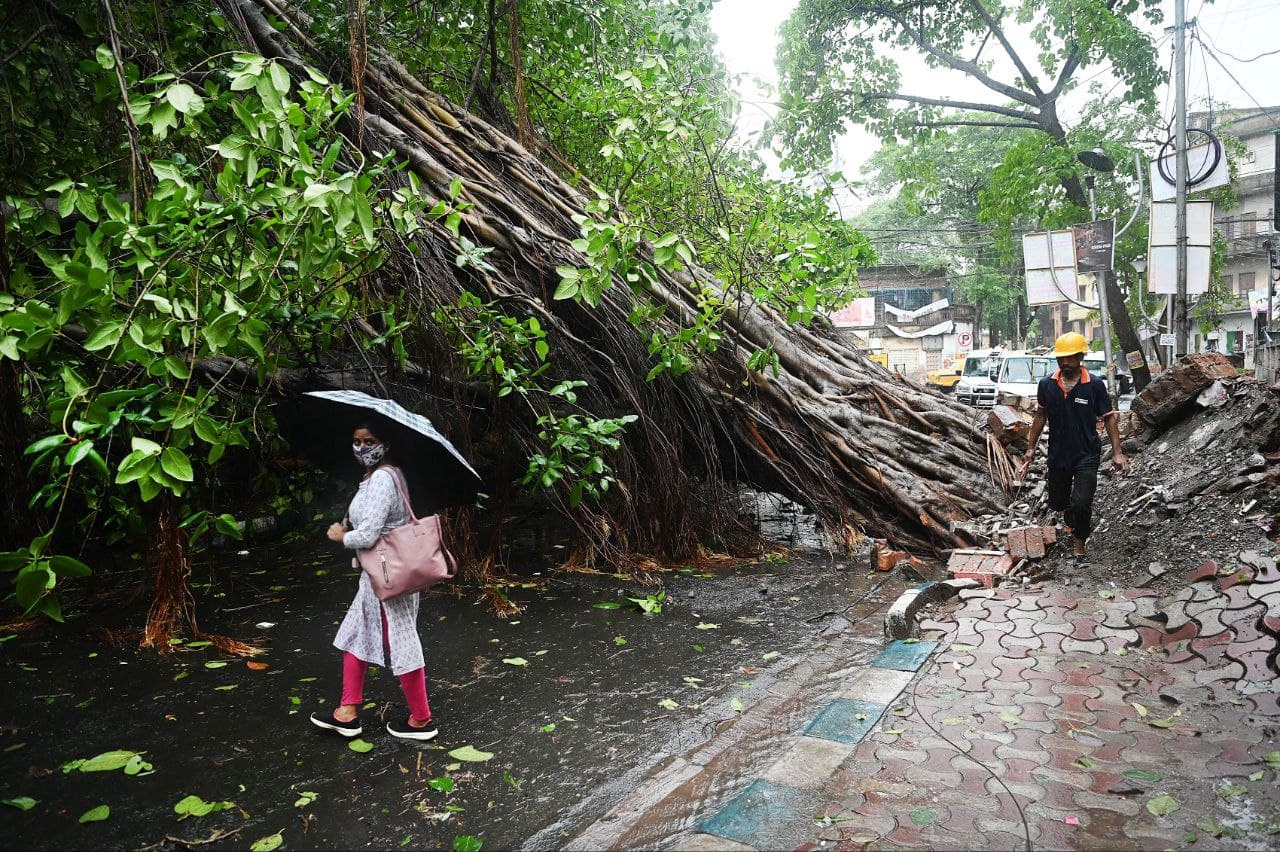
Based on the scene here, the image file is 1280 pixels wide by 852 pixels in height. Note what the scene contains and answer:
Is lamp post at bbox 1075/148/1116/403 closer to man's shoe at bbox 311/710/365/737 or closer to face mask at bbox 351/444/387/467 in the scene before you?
face mask at bbox 351/444/387/467

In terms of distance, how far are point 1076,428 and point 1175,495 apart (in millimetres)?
998

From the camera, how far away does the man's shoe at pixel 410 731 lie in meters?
3.30

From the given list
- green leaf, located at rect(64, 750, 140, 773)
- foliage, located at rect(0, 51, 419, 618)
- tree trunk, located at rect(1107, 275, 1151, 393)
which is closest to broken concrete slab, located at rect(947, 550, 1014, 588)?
foliage, located at rect(0, 51, 419, 618)

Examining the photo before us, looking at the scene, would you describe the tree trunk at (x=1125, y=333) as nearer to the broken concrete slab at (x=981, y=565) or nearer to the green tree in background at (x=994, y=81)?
the green tree in background at (x=994, y=81)

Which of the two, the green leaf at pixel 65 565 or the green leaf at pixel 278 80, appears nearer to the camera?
the green leaf at pixel 65 565

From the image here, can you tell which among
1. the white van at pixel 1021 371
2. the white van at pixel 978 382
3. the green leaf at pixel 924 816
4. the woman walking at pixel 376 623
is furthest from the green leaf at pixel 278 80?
the white van at pixel 1021 371

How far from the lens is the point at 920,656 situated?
4.25 meters

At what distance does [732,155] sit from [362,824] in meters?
10.0

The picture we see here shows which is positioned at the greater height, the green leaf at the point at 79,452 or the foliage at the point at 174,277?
the foliage at the point at 174,277

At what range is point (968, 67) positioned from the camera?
17578mm

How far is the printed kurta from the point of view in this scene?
129 inches

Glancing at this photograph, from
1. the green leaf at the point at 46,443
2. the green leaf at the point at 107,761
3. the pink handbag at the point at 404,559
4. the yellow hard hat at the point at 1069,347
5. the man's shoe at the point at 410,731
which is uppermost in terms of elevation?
the yellow hard hat at the point at 1069,347

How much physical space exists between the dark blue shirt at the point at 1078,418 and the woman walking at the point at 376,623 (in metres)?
4.97

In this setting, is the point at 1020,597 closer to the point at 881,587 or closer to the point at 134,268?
the point at 881,587
